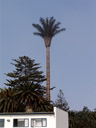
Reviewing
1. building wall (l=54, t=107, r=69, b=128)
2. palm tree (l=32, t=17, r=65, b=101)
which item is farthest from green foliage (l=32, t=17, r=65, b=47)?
building wall (l=54, t=107, r=69, b=128)

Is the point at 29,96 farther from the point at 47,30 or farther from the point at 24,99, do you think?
the point at 47,30

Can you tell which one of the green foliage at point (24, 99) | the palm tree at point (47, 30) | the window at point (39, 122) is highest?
the palm tree at point (47, 30)

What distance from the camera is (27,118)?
29375 mm

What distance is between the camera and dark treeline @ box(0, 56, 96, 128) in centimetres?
4144

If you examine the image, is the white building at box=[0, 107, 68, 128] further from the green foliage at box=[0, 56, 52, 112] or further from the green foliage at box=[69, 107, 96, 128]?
the green foliage at box=[69, 107, 96, 128]

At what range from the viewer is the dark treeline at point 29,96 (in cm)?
4144

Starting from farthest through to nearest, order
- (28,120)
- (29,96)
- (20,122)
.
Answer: (29,96)
(20,122)
(28,120)

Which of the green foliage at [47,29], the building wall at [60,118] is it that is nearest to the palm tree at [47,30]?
the green foliage at [47,29]

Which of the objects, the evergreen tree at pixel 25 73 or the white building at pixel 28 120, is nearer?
the white building at pixel 28 120

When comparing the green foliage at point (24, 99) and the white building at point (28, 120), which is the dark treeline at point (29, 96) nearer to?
the green foliage at point (24, 99)

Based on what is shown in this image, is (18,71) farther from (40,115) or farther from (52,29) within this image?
(40,115)

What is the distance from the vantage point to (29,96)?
135ft

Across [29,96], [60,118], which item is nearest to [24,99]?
[29,96]


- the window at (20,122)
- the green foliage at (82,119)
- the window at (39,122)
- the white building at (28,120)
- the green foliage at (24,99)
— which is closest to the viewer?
the white building at (28,120)
